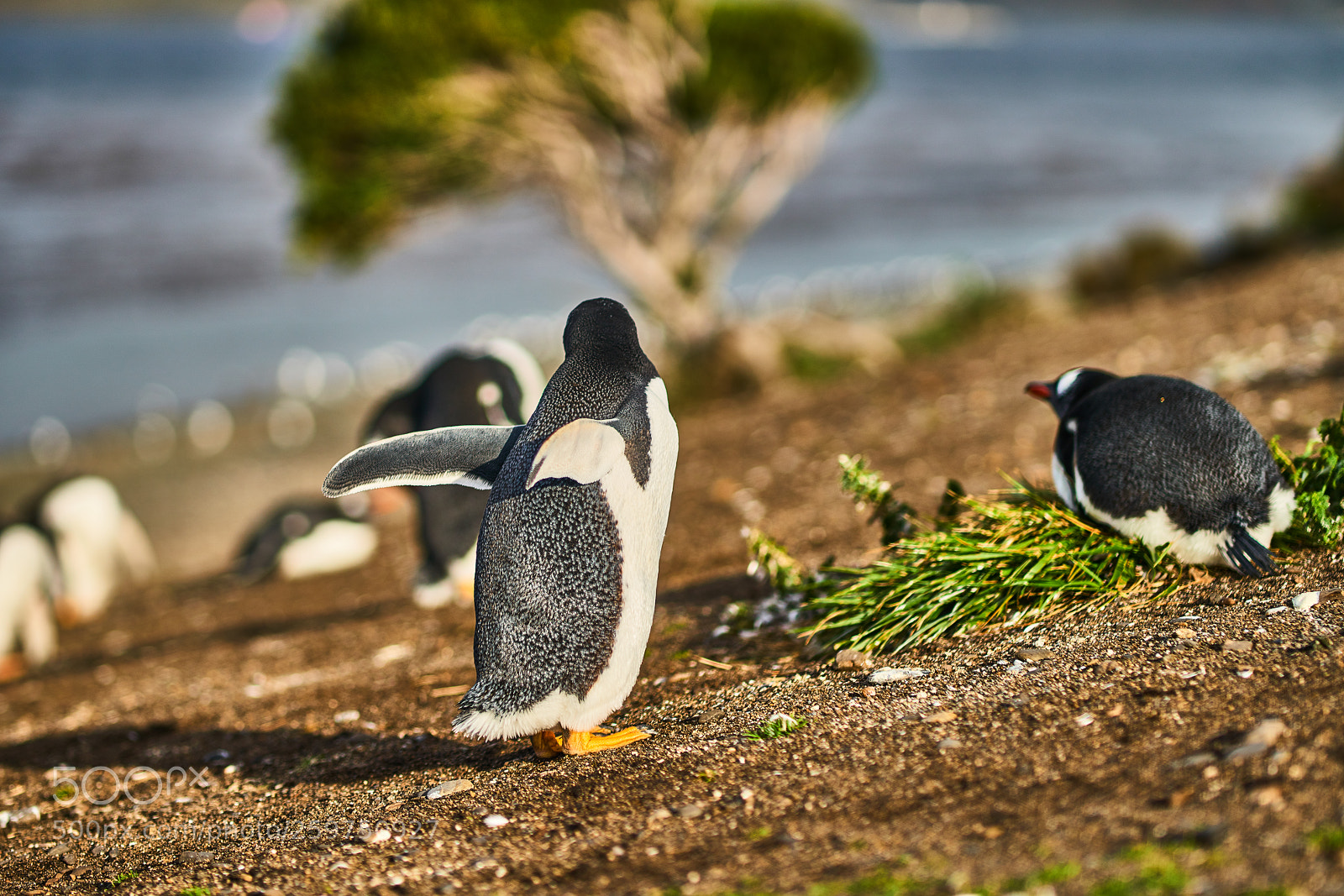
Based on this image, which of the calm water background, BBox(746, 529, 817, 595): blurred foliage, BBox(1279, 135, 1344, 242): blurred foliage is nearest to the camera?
BBox(746, 529, 817, 595): blurred foliage

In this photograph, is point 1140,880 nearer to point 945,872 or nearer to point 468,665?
point 945,872

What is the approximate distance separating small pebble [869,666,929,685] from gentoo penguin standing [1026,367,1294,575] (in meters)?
0.79

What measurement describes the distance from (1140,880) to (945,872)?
361mm

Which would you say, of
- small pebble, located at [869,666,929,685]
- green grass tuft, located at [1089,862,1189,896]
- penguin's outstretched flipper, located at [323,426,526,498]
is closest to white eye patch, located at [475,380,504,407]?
penguin's outstretched flipper, located at [323,426,526,498]

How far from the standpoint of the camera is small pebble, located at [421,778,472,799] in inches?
121

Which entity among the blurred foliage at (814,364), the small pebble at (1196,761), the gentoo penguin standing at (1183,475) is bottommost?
the blurred foliage at (814,364)

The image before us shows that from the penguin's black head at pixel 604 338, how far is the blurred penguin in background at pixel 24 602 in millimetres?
4504

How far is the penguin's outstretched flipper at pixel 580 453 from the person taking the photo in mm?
2877

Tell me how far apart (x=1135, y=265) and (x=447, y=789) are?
38.7 feet

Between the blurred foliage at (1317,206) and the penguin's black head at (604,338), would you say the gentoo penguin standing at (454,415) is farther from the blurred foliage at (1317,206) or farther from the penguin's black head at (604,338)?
the blurred foliage at (1317,206)

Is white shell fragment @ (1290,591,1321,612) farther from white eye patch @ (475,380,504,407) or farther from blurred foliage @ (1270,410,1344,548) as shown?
white eye patch @ (475,380,504,407)

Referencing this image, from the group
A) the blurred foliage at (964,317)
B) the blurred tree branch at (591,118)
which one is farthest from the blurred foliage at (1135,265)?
the blurred tree branch at (591,118)

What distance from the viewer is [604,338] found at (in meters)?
3.25

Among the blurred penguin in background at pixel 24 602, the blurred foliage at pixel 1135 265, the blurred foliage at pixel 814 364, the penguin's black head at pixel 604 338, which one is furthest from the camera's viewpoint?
the blurred foliage at pixel 1135 265
